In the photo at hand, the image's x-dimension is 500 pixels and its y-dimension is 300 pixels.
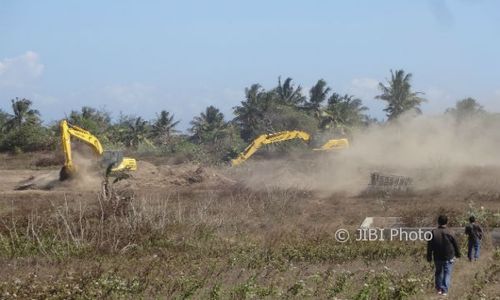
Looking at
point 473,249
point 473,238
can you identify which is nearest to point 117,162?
point 473,249

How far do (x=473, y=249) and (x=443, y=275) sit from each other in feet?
16.6

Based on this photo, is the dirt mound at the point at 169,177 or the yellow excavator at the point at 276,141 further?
the yellow excavator at the point at 276,141

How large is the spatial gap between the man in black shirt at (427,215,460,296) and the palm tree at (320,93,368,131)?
61305 millimetres

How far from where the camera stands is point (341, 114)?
7600cm

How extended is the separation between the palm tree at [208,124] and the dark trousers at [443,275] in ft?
231

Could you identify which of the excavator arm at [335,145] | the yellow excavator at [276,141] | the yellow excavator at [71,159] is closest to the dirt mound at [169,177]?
the yellow excavator at [71,159]

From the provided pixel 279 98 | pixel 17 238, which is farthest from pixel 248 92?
pixel 17 238

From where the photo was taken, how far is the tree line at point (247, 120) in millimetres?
66688

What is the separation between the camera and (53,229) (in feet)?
61.4

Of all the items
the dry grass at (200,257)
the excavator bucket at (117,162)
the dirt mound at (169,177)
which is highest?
the excavator bucket at (117,162)

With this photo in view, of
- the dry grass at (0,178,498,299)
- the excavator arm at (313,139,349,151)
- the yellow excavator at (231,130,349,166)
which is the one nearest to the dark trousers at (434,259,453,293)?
the dry grass at (0,178,498,299)

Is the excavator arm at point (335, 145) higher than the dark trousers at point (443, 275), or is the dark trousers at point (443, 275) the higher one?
the excavator arm at point (335, 145)

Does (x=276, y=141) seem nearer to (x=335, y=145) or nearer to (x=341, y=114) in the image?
(x=335, y=145)

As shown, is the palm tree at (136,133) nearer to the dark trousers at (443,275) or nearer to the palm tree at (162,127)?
the palm tree at (162,127)
